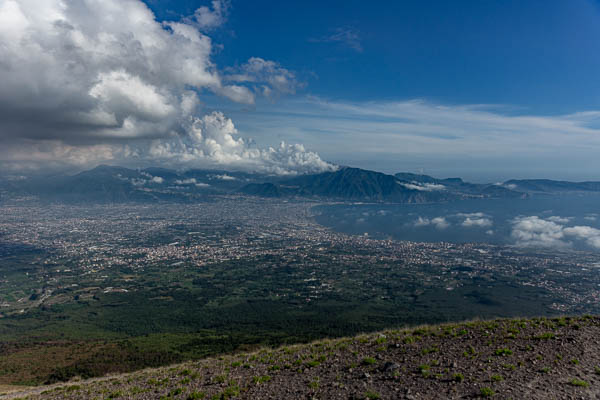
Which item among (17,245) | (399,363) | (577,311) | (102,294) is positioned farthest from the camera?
(17,245)

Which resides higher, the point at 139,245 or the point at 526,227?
the point at 526,227

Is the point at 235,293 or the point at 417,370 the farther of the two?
the point at 235,293

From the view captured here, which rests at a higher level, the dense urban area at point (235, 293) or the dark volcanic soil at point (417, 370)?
the dark volcanic soil at point (417, 370)

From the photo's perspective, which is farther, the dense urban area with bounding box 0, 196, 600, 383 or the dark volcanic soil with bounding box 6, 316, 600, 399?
the dense urban area with bounding box 0, 196, 600, 383

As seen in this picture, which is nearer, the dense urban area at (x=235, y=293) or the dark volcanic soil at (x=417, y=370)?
the dark volcanic soil at (x=417, y=370)

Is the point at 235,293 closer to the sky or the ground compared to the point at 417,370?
closer to the ground

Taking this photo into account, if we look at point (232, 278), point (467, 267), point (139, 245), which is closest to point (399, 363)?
point (232, 278)

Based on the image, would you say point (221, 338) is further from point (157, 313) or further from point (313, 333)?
point (157, 313)

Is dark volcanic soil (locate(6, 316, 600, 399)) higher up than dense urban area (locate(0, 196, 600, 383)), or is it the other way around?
dark volcanic soil (locate(6, 316, 600, 399))
